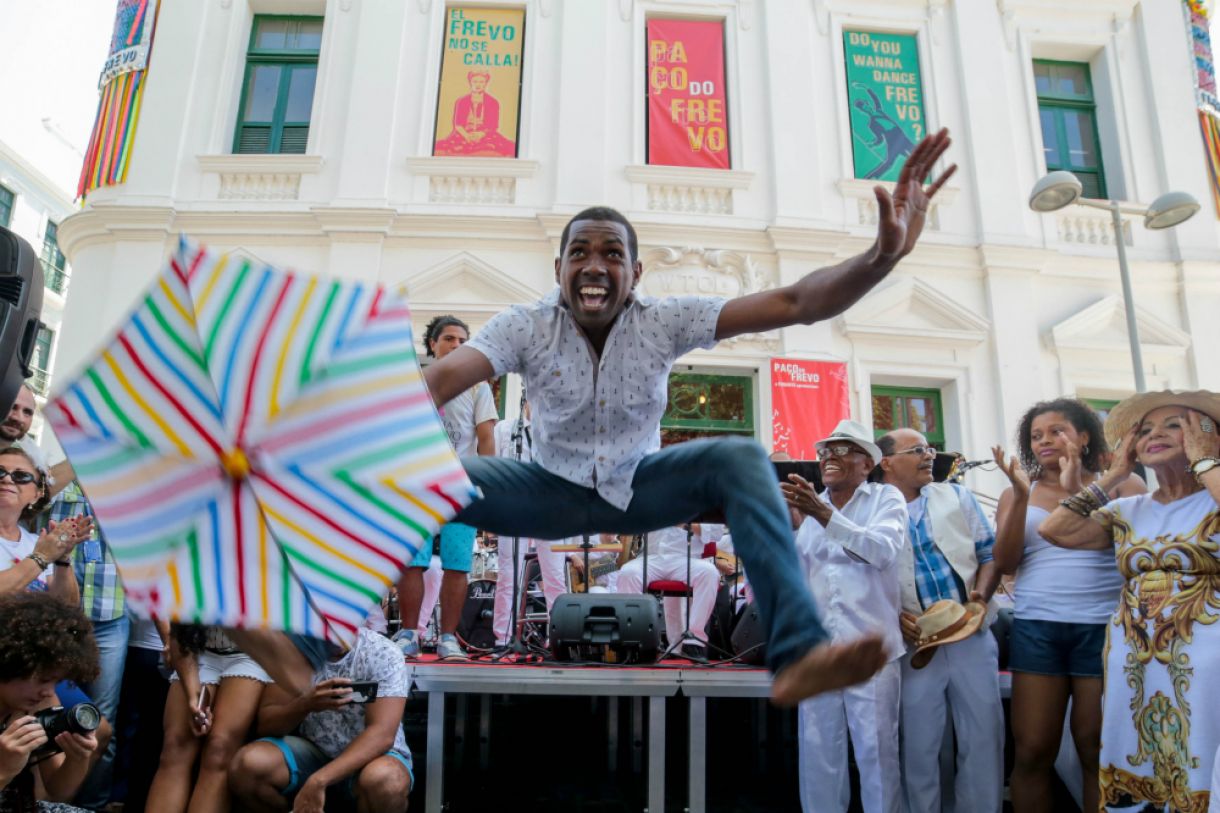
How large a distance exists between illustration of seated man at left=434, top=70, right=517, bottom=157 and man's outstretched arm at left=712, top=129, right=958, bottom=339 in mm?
9587

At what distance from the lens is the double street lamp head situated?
27.6 ft

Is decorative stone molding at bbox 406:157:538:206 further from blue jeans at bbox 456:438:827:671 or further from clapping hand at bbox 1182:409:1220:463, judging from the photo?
blue jeans at bbox 456:438:827:671

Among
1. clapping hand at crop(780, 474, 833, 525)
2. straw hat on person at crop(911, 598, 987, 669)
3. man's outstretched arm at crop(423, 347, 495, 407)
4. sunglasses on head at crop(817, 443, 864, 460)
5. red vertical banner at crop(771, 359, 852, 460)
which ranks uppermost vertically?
red vertical banner at crop(771, 359, 852, 460)

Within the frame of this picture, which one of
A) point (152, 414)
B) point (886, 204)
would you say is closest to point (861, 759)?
point (886, 204)

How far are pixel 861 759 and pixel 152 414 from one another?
3.51 m

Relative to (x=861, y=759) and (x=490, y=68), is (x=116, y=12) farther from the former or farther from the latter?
(x=861, y=759)

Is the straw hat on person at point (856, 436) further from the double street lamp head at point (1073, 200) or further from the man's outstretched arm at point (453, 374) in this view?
the double street lamp head at point (1073, 200)

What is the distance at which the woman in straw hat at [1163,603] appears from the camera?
3.35 meters

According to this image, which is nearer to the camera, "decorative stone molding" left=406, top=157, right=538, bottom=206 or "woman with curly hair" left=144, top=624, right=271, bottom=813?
"woman with curly hair" left=144, top=624, right=271, bottom=813

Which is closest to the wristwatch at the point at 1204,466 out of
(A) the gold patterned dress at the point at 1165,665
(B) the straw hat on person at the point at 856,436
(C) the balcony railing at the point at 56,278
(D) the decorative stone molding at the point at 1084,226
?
(A) the gold patterned dress at the point at 1165,665

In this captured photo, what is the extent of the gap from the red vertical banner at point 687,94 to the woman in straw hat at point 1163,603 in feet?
27.6

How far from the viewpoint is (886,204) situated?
7.95ft

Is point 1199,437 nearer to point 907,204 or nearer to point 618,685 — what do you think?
point 907,204

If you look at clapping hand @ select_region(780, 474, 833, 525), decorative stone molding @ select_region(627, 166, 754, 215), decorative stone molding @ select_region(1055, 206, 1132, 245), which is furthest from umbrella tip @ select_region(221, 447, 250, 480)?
decorative stone molding @ select_region(1055, 206, 1132, 245)
